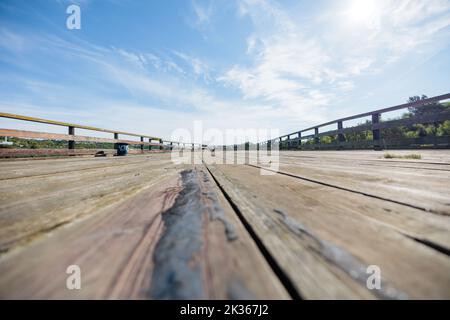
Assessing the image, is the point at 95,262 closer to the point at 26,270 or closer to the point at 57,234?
the point at 26,270

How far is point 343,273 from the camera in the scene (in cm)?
39

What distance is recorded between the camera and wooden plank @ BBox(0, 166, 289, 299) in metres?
0.35

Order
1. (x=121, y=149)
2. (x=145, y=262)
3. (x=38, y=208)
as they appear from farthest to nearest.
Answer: (x=121, y=149), (x=38, y=208), (x=145, y=262)

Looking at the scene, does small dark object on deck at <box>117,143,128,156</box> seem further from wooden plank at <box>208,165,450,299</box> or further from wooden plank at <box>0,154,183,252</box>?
wooden plank at <box>208,165,450,299</box>

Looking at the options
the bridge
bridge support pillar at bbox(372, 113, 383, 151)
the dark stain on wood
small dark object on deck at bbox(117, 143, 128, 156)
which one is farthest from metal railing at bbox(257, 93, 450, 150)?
small dark object on deck at bbox(117, 143, 128, 156)

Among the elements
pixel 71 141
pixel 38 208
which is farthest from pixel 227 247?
pixel 71 141

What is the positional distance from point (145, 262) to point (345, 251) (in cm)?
49

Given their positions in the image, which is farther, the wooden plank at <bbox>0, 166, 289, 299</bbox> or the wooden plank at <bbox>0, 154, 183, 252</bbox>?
the wooden plank at <bbox>0, 154, 183, 252</bbox>

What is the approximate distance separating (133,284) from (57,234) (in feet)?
1.23

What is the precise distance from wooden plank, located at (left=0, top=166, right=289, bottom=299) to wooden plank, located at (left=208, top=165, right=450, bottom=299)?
0.07 meters

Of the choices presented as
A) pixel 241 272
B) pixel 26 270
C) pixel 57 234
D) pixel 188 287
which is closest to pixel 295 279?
pixel 241 272

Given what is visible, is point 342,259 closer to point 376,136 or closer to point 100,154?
point 376,136

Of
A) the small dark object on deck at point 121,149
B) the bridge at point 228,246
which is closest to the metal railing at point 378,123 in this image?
the bridge at point 228,246

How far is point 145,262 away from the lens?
425 millimetres
